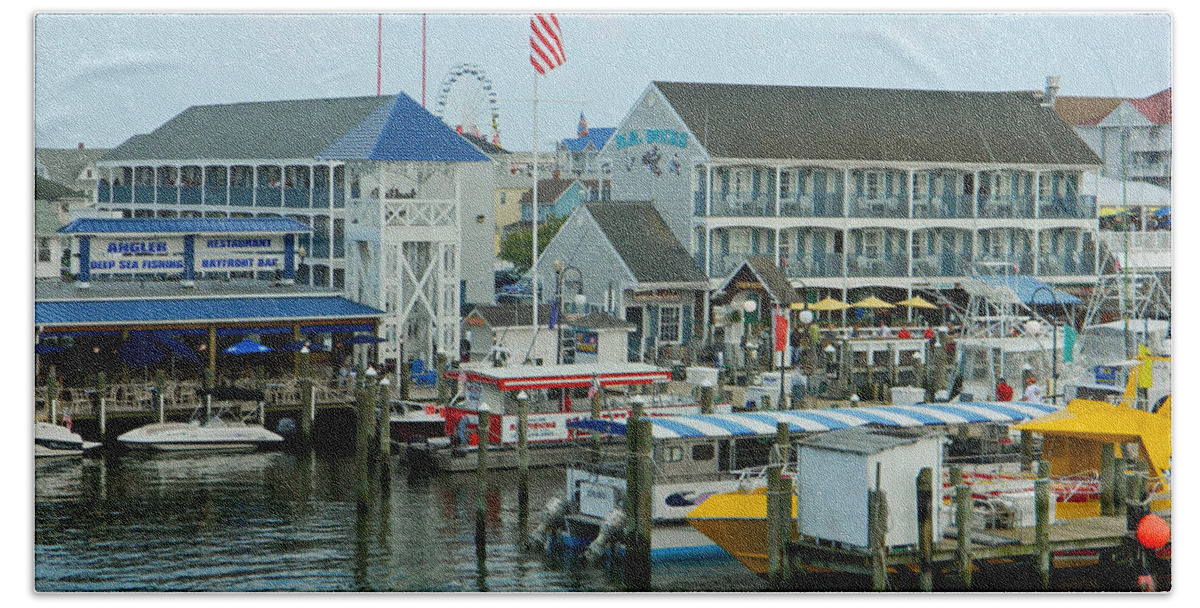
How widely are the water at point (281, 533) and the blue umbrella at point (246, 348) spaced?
195cm

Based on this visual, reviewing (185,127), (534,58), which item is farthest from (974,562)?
(185,127)

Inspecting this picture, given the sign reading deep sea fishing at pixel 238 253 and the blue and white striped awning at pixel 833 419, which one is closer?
the blue and white striped awning at pixel 833 419

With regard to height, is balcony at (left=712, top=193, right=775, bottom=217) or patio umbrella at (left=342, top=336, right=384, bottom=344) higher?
balcony at (left=712, top=193, right=775, bottom=217)

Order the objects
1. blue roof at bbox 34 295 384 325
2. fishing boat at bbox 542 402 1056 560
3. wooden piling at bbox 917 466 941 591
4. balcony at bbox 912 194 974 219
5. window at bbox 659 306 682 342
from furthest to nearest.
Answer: window at bbox 659 306 682 342 → balcony at bbox 912 194 974 219 → blue roof at bbox 34 295 384 325 → fishing boat at bbox 542 402 1056 560 → wooden piling at bbox 917 466 941 591

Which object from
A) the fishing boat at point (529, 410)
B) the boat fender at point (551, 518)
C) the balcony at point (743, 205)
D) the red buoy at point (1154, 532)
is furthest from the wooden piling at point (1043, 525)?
the balcony at point (743, 205)

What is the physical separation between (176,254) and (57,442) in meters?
3.98

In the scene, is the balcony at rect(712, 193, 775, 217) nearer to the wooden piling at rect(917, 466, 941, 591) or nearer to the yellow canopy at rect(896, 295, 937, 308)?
the yellow canopy at rect(896, 295, 937, 308)

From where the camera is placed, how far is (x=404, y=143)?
31.8 m

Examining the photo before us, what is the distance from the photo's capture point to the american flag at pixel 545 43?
22188 mm

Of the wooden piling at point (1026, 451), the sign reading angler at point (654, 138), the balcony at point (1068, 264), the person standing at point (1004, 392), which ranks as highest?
the sign reading angler at point (654, 138)

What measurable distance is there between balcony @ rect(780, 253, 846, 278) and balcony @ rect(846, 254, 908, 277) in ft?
0.79

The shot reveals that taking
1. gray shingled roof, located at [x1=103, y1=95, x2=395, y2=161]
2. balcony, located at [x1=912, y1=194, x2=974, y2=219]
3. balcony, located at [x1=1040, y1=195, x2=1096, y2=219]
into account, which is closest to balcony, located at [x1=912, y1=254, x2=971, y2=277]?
balcony, located at [x1=912, y1=194, x2=974, y2=219]

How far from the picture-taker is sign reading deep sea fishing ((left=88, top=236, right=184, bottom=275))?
2975 cm

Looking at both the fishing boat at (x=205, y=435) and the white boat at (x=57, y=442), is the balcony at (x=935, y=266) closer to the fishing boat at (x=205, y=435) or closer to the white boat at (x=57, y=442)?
the fishing boat at (x=205, y=435)
